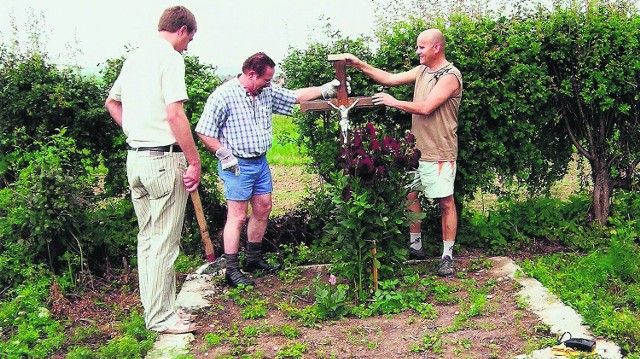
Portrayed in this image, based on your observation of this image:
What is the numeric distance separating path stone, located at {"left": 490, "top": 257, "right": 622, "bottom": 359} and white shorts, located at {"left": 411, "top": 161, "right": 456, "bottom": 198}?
818mm

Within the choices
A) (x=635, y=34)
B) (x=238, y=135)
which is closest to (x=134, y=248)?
(x=238, y=135)

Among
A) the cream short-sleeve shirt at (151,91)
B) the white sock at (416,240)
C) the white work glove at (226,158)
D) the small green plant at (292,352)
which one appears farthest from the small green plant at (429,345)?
the cream short-sleeve shirt at (151,91)

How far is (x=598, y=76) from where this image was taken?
6500 millimetres

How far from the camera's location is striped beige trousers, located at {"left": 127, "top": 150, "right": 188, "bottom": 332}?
4.95m

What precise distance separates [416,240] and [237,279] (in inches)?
65.2

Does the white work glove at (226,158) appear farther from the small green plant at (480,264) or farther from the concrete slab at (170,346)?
the small green plant at (480,264)

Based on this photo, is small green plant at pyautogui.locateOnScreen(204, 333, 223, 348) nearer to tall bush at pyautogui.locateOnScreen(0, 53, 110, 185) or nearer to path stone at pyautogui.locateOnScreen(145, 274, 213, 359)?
path stone at pyautogui.locateOnScreen(145, 274, 213, 359)

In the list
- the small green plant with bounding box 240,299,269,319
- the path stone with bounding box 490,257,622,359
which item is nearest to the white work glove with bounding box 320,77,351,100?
the small green plant with bounding box 240,299,269,319

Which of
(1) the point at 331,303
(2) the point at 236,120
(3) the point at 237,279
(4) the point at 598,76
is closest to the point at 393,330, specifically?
(1) the point at 331,303

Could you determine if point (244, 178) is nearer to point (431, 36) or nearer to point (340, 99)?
point (340, 99)

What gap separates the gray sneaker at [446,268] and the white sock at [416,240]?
35 cm

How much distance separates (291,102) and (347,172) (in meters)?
1.06

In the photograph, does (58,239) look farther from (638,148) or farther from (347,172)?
(638,148)

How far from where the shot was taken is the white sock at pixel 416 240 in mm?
6531
